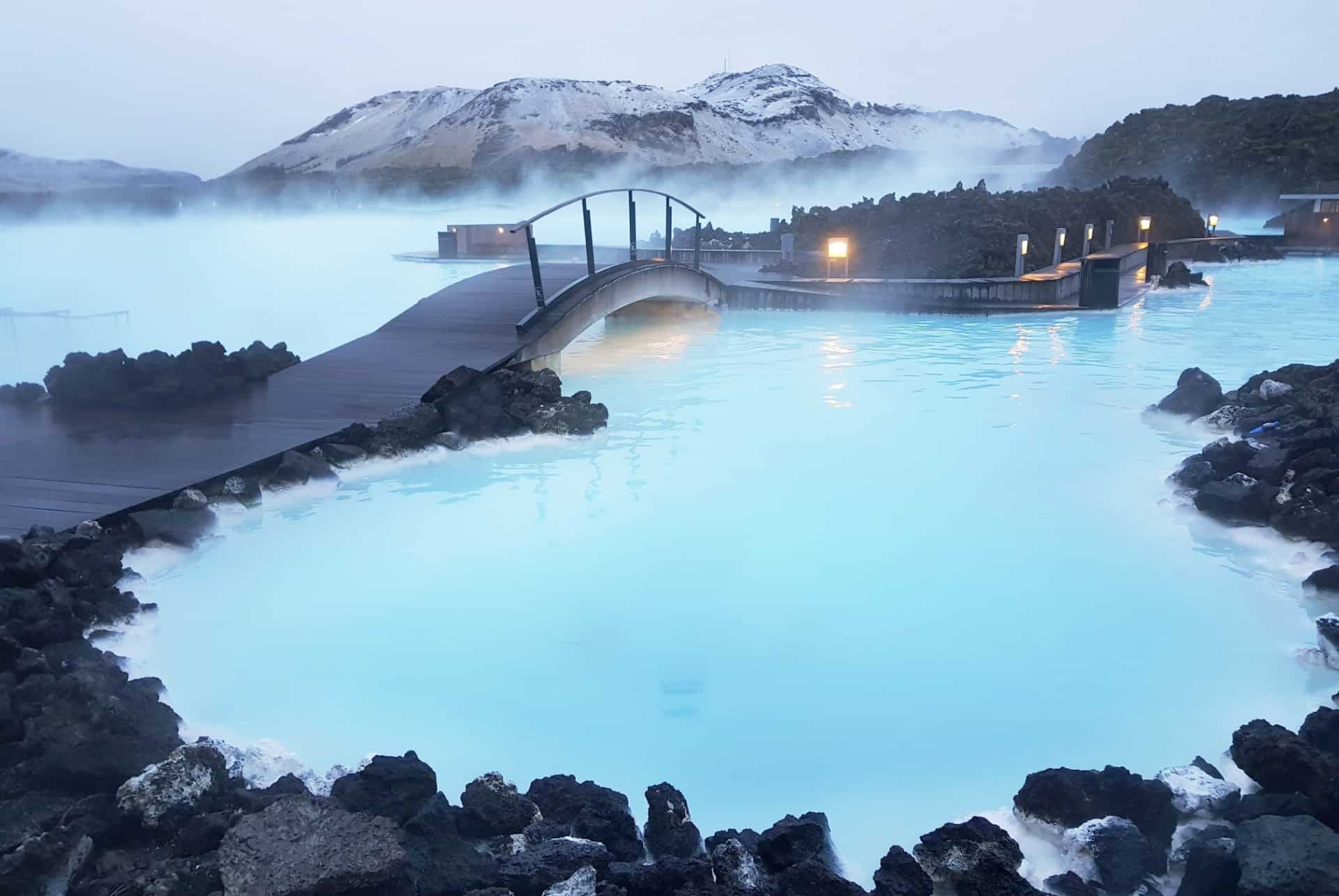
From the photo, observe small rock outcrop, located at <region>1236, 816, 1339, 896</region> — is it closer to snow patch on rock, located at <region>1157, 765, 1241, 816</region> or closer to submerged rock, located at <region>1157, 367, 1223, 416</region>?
snow patch on rock, located at <region>1157, 765, 1241, 816</region>

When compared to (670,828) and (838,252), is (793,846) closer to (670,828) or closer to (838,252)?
(670,828)

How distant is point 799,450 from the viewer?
858 cm

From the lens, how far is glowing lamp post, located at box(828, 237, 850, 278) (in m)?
20.4

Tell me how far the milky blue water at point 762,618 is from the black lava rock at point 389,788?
500 mm

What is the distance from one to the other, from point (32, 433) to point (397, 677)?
4.28 m

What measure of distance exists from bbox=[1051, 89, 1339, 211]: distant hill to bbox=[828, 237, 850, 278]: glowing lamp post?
133 feet

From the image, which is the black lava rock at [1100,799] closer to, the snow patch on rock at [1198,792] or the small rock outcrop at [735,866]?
the snow patch on rock at [1198,792]

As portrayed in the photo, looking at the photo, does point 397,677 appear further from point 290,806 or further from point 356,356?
point 356,356

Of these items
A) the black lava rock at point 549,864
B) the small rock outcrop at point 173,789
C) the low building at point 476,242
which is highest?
the low building at point 476,242

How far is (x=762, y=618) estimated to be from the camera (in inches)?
205

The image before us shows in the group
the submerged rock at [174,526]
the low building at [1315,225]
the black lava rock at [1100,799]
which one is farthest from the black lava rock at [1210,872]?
the low building at [1315,225]

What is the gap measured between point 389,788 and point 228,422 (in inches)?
202

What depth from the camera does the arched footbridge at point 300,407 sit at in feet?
19.8

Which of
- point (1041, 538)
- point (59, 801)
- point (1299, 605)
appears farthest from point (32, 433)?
point (1299, 605)
